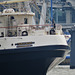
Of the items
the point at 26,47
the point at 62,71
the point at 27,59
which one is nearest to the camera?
the point at 26,47

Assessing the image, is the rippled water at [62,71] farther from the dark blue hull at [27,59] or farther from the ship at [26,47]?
the dark blue hull at [27,59]

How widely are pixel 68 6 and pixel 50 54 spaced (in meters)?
76.4

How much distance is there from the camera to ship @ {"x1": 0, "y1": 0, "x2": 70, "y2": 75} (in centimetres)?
3011

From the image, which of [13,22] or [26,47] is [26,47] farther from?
[13,22]

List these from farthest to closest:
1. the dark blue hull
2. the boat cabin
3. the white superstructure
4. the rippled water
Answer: the rippled water
the boat cabin
the white superstructure
the dark blue hull

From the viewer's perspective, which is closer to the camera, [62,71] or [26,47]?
[26,47]

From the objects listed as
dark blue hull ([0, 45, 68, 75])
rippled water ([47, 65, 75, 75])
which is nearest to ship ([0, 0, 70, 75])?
dark blue hull ([0, 45, 68, 75])

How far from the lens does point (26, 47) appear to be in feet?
98.6

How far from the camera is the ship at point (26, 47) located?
98.8ft

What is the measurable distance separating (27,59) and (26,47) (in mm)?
1035

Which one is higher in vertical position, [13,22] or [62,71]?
[13,22]

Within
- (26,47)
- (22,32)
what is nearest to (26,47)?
(26,47)

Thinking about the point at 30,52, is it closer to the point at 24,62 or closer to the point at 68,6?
the point at 24,62

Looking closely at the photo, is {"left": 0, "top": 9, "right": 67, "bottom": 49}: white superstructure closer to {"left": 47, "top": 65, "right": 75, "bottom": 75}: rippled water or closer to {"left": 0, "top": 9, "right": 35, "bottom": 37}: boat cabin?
{"left": 0, "top": 9, "right": 35, "bottom": 37}: boat cabin
